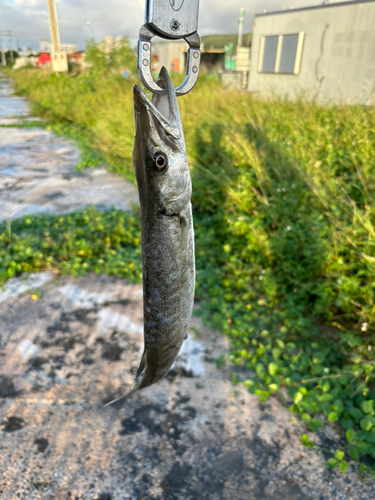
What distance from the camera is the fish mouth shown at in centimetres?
94

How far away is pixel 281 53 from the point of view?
16.4m

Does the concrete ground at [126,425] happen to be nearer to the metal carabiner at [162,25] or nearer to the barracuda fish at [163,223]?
the barracuda fish at [163,223]

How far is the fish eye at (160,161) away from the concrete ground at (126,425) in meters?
1.91

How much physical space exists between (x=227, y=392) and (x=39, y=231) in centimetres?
344

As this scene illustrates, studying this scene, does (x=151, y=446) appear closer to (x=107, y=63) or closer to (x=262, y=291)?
(x=262, y=291)

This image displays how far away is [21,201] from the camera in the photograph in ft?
20.5

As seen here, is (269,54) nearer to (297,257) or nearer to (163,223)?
(297,257)

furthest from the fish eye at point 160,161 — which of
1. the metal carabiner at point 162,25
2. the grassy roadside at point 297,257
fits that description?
the grassy roadside at point 297,257

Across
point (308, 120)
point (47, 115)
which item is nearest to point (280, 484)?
point (308, 120)

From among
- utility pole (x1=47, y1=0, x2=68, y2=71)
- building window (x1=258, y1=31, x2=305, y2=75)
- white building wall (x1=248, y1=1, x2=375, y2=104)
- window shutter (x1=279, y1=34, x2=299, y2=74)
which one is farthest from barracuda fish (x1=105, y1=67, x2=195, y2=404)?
utility pole (x1=47, y1=0, x2=68, y2=71)

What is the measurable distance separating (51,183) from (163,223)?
673cm

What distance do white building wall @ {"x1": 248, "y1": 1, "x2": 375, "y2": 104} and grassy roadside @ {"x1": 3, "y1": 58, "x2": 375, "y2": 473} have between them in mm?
6146

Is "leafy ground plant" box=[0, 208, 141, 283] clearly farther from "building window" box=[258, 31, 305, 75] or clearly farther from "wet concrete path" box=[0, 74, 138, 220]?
"building window" box=[258, 31, 305, 75]

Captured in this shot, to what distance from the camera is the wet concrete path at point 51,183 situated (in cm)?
611
